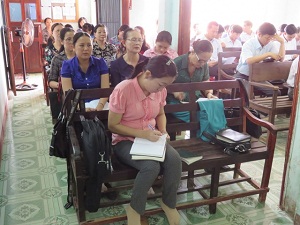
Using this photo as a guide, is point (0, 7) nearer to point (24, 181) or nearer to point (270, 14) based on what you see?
point (24, 181)

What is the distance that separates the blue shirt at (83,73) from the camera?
8.64 feet

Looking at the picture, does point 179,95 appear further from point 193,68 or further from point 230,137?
point 230,137

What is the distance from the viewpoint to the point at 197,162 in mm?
1934

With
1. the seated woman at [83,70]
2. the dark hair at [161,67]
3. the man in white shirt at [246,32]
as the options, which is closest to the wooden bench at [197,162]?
the dark hair at [161,67]

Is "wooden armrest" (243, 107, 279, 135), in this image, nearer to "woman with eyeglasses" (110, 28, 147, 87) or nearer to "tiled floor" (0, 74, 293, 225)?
"tiled floor" (0, 74, 293, 225)

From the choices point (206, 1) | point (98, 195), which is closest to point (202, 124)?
point (98, 195)

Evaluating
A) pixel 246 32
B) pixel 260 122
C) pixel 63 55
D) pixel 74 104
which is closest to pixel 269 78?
pixel 260 122

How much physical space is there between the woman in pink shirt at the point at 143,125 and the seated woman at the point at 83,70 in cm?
83

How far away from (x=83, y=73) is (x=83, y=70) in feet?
0.09

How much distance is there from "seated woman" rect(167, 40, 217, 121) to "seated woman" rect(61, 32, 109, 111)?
2.09ft

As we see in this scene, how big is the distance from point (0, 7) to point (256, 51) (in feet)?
12.7

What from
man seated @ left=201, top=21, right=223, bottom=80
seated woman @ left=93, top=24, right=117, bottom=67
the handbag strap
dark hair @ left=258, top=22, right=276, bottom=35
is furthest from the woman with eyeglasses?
man seated @ left=201, top=21, right=223, bottom=80

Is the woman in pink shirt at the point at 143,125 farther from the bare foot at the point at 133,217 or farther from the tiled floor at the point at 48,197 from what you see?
the tiled floor at the point at 48,197

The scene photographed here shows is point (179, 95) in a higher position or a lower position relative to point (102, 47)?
lower
